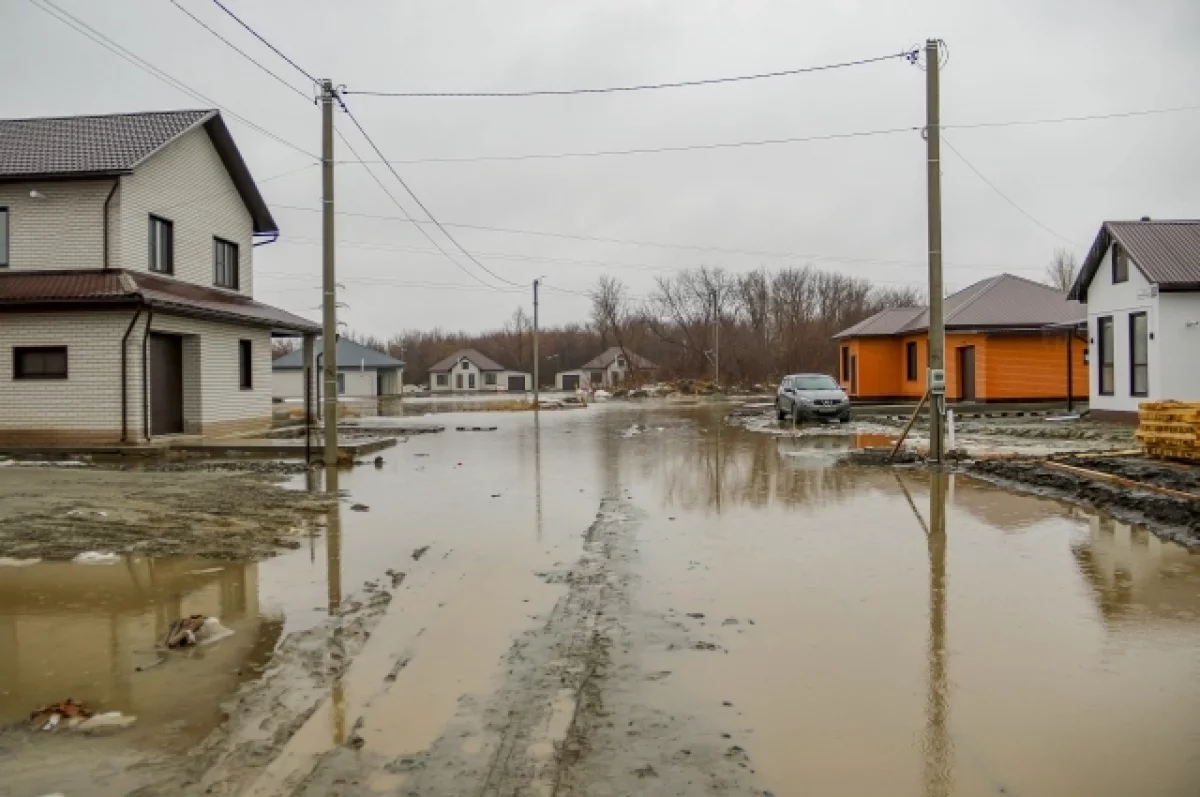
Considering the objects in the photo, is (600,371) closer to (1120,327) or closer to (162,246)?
(1120,327)

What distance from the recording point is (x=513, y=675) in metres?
5.66

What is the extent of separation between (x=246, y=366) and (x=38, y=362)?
6023mm

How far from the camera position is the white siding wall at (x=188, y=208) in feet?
71.2

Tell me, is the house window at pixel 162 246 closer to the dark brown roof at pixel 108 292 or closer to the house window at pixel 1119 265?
the dark brown roof at pixel 108 292

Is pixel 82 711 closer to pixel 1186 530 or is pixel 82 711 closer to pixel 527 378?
pixel 1186 530

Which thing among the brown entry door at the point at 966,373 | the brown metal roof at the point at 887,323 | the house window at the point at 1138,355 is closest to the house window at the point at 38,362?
the house window at the point at 1138,355

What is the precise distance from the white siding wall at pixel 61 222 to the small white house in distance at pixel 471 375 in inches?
3837

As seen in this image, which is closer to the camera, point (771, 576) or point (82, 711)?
point (82, 711)

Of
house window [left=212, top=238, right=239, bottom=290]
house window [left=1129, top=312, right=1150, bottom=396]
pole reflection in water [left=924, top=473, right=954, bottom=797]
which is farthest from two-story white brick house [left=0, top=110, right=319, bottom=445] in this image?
house window [left=1129, top=312, right=1150, bottom=396]

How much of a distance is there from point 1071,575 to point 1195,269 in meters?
18.5

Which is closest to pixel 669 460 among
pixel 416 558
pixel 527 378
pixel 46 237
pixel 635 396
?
pixel 416 558

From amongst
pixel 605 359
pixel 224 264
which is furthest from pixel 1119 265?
pixel 605 359

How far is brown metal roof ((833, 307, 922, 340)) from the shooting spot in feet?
136

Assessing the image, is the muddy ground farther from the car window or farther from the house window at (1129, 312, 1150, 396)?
the house window at (1129, 312, 1150, 396)
